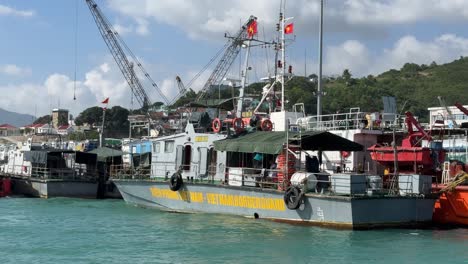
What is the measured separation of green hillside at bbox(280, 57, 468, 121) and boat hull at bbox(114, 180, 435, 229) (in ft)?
122

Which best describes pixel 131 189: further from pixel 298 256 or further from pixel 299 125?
pixel 298 256

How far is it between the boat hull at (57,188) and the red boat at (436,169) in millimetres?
17881

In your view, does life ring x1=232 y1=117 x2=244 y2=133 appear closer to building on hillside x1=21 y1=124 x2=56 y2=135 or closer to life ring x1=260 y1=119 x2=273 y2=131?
life ring x1=260 y1=119 x2=273 y2=131

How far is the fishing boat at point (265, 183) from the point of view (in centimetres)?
1819

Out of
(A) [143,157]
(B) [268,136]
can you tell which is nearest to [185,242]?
(B) [268,136]

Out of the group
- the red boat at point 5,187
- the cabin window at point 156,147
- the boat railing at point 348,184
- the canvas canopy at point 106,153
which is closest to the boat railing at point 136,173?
the cabin window at point 156,147

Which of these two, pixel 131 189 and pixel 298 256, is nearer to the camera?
pixel 298 256

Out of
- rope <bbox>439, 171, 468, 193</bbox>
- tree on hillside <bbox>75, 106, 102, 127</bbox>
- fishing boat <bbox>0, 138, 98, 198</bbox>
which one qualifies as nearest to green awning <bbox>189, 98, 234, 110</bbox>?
rope <bbox>439, 171, 468, 193</bbox>

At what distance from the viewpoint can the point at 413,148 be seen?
20.6m

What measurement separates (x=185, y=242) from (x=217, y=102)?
10.0 m

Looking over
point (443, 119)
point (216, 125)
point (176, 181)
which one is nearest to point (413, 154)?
point (443, 119)

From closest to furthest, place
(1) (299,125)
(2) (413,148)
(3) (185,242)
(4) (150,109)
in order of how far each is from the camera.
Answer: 1. (3) (185,242)
2. (2) (413,148)
3. (1) (299,125)
4. (4) (150,109)

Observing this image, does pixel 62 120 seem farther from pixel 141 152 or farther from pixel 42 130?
pixel 141 152

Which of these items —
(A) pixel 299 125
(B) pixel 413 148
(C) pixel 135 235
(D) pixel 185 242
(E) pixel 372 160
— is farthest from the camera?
(A) pixel 299 125
